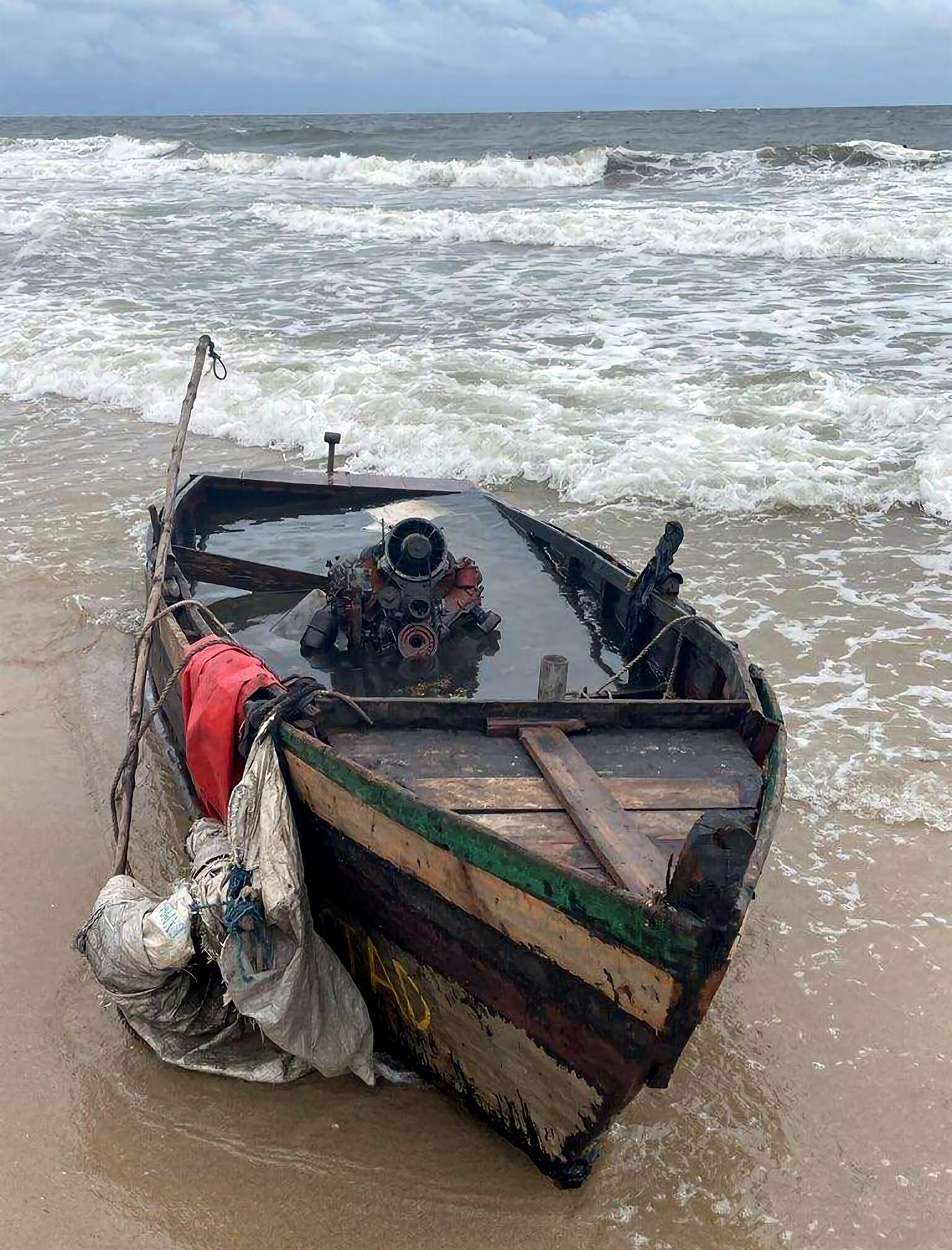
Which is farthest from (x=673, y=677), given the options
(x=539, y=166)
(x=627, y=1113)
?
(x=539, y=166)

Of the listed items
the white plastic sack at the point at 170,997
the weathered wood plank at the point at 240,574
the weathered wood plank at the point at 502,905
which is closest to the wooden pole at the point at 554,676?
the weathered wood plank at the point at 502,905

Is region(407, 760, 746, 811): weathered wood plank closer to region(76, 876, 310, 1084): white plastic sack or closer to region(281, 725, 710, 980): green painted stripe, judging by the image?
region(281, 725, 710, 980): green painted stripe

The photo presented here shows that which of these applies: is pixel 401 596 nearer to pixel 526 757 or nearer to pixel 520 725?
pixel 520 725

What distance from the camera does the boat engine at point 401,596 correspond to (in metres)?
6.80

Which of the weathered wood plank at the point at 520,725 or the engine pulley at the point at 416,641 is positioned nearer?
the weathered wood plank at the point at 520,725

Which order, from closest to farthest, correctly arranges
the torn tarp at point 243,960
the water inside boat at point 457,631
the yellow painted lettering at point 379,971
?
the torn tarp at point 243,960 → the yellow painted lettering at point 379,971 → the water inside boat at point 457,631

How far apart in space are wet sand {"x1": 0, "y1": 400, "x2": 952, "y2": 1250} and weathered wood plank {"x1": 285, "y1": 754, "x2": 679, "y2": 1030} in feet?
4.37

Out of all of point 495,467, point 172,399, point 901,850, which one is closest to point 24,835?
point 901,850

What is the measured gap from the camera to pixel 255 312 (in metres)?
21.5

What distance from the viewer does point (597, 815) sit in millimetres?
4332

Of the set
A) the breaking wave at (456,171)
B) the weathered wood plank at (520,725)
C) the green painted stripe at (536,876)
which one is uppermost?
the breaking wave at (456,171)

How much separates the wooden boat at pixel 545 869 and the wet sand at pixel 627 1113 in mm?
372

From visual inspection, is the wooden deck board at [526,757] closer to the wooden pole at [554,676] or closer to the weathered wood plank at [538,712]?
the weathered wood plank at [538,712]

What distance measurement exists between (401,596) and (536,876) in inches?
134
